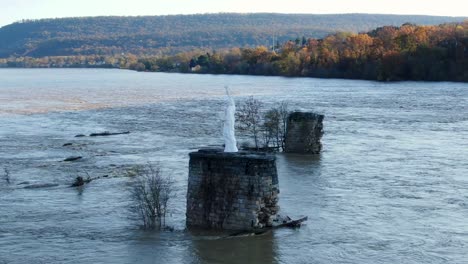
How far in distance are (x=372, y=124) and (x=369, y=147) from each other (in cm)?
1018

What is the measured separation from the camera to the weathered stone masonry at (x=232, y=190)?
18250mm

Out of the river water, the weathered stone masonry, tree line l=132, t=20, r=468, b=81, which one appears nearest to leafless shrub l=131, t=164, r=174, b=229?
the river water

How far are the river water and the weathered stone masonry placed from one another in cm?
52

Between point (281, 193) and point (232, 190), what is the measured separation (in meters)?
6.00

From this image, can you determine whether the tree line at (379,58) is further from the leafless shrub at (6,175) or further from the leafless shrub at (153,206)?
the leafless shrub at (153,206)

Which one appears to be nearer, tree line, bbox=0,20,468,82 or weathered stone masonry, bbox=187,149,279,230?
weathered stone masonry, bbox=187,149,279,230

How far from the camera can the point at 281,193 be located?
24.3 m

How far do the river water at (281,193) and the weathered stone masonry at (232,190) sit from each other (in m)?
0.52

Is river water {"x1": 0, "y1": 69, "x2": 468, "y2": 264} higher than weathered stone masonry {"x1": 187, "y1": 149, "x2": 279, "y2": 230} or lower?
lower

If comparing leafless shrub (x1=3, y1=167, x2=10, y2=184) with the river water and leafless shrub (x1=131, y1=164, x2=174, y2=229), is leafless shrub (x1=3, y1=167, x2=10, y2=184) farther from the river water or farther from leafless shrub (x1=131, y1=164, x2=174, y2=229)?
leafless shrub (x1=131, y1=164, x2=174, y2=229)

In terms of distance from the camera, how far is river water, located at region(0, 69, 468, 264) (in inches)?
714

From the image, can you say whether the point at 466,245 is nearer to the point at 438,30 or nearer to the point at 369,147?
the point at 369,147

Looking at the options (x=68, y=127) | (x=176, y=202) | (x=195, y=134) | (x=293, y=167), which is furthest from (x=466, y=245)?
(x=68, y=127)

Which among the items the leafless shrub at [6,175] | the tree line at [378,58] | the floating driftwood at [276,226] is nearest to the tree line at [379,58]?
the tree line at [378,58]
